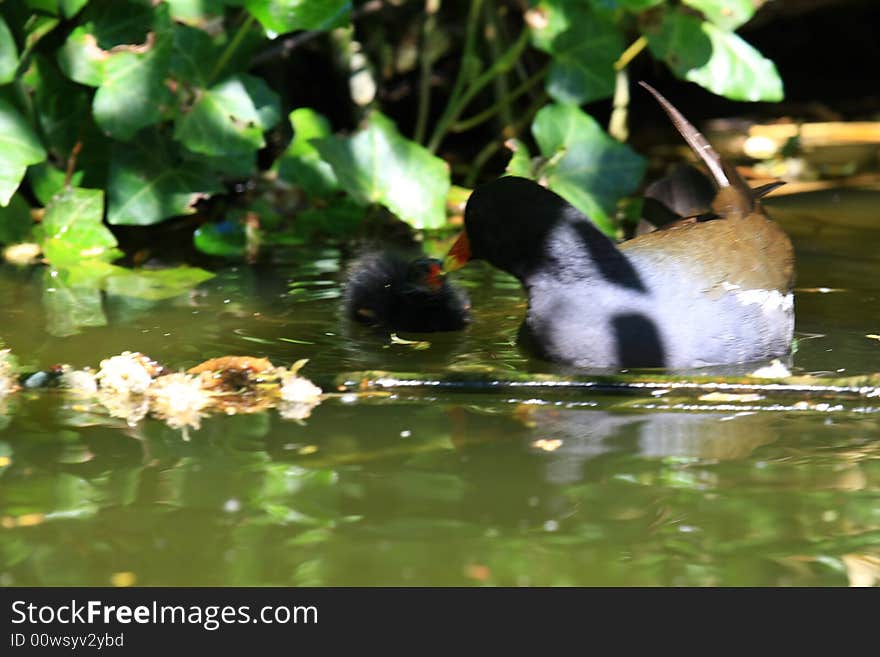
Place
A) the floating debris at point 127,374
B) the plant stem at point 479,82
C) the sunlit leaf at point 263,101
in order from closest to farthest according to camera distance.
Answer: the floating debris at point 127,374
the sunlit leaf at point 263,101
the plant stem at point 479,82

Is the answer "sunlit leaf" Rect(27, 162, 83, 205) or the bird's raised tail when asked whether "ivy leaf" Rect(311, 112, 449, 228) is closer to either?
"sunlit leaf" Rect(27, 162, 83, 205)

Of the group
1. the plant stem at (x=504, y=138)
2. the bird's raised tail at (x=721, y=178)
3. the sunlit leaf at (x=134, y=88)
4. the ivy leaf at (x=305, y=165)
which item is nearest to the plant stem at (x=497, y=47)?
the plant stem at (x=504, y=138)

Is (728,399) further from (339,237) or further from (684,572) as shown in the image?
(339,237)

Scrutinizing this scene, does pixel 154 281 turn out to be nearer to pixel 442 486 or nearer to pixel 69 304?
pixel 69 304

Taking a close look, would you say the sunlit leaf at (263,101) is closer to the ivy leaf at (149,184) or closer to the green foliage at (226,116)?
the green foliage at (226,116)

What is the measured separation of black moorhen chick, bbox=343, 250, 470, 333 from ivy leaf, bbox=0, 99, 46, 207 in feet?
3.61

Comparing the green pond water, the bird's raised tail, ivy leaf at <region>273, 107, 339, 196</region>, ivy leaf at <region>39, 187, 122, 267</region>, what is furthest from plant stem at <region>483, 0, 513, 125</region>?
the green pond water

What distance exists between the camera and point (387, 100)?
725 cm

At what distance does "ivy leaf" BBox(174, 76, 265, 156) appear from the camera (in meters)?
4.63

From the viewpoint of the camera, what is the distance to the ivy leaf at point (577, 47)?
5086 mm

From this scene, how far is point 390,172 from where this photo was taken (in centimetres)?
485

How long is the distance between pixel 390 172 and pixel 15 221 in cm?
132

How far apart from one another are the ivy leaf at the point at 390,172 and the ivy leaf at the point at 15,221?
3.42ft
